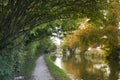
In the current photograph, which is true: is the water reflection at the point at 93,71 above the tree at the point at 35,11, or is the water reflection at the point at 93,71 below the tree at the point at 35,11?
below

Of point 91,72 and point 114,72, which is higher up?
point 91,72

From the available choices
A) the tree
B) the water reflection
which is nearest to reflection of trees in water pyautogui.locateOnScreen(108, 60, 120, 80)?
the water reflection

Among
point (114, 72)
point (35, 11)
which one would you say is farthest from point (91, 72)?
point (35, 11)

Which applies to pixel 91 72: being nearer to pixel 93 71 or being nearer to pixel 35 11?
pixel 93 71

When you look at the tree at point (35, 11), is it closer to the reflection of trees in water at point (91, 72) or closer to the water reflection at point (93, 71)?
the water reflection at point (93, 71)

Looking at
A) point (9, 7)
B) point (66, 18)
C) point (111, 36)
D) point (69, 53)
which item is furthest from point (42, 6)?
point (69, 53)

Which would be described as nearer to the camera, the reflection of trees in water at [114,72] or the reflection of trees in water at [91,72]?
the reflection of trees in water at [91,72]

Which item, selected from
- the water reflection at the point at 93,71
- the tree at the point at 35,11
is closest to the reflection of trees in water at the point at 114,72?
the water reflection at the point at 93,71

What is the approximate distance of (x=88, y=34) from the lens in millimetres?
41938

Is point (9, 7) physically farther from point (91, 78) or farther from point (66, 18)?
point (91, 78)

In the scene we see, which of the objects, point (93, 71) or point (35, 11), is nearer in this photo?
point (35, 11)

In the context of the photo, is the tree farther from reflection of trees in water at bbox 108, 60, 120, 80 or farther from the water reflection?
reflection of trees in water at bbox 108, 60, 120, 80

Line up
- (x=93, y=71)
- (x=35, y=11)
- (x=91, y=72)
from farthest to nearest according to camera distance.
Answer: (x=93, y=71) → (x=91, y=72) → (x=35, y=11)

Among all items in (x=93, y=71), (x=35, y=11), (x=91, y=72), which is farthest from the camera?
(x=93, y=71)
